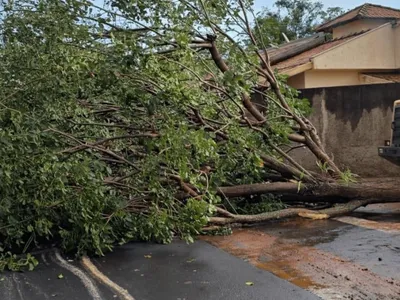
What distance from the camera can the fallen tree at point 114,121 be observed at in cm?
567

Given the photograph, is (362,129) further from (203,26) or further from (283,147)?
(203,26)

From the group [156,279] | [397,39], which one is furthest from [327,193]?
[397,39]

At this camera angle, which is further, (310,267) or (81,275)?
(81,275)

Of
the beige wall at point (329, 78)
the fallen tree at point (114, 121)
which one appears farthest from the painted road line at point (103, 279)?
the beige wall at point (329, 78)

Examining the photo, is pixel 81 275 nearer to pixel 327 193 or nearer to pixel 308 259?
pixel 308 259

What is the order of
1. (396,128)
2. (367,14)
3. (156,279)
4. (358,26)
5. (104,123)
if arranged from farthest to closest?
1. (358,26)
2. (367,14)
3. (396,128)
4. (104,123)
5. (156,279)

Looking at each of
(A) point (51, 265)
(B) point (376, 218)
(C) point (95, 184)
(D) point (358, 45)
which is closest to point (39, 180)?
(C) point (95, 184)

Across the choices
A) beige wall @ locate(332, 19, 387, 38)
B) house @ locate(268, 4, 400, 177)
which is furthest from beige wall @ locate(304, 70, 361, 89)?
beige wall @ locate(332, 19, 387, 38)

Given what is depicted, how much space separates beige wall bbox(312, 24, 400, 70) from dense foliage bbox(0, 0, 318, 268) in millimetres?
8988

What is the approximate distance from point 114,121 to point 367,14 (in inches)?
554

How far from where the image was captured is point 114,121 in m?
6.97

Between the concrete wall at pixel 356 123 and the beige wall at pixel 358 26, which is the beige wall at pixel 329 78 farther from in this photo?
the concrete wall at pixel 356 123

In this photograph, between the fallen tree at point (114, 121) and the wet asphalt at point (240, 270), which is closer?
the wet asphalt at point (240, 270)

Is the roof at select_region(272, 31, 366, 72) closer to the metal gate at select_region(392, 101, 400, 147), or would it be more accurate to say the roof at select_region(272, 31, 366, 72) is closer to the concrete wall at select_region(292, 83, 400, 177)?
the concrete wall at select_region(292, 83, 400, 177)
